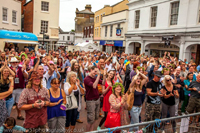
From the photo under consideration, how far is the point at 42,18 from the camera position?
24.1 m

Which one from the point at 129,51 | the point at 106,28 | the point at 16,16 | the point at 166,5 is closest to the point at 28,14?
the point at 16,16

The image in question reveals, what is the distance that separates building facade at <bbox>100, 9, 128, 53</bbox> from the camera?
2212cm

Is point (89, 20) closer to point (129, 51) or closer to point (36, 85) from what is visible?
point (129, 51)

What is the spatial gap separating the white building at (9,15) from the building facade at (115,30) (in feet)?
43.2

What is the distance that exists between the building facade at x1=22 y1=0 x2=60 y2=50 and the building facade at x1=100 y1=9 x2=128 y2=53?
26.3 feet

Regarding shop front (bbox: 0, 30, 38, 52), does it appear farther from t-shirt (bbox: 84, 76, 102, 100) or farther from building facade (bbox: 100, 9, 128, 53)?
t-shirt (bbox: 84, 76, 102, 100)

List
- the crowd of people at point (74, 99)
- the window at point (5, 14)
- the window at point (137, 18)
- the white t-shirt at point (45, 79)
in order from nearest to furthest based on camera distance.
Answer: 1. the crowd of people at point (74, 99)
2. the white t-shirt at point (45, 79)
3. the window at point (137, 18)
4. the window at point (5, 14)

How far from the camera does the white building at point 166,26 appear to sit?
13641 mm

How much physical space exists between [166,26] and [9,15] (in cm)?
1891

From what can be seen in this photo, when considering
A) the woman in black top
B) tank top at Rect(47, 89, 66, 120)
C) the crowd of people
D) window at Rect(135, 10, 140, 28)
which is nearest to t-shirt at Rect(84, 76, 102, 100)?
the crowd of people

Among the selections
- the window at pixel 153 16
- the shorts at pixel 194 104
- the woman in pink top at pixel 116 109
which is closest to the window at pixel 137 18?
the window at pixel 153 16

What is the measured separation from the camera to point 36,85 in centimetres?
346

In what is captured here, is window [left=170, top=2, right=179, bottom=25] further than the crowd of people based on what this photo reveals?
Yes

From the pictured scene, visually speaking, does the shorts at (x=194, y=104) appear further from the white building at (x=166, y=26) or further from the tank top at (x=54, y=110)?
the white building at (x=166, y=26)
